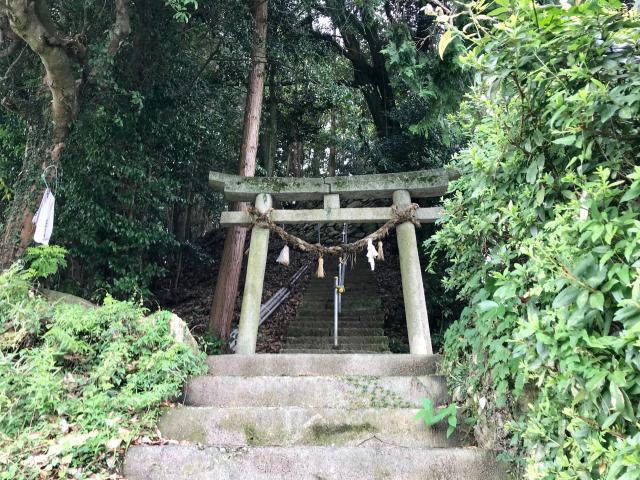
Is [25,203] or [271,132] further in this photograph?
[271,132]

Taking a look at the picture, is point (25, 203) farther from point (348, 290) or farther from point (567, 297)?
point (348, 290)

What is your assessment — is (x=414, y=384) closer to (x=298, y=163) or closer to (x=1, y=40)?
(x=1, y=40)

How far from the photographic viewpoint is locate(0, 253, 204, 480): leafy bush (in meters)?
2.43

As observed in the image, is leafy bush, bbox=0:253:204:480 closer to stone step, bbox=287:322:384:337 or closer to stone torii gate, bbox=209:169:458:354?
stone torii gate, bbox=209:169:458:354

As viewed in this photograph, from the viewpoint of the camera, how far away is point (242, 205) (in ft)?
25.6

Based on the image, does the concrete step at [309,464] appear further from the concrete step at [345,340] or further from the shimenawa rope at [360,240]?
the concrete step at [345,340]

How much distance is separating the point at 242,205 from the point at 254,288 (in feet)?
9.26

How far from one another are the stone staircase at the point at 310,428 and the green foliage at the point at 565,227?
520mm

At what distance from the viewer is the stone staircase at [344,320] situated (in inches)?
309

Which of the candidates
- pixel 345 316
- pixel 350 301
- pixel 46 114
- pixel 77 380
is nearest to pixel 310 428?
pixel 77 380

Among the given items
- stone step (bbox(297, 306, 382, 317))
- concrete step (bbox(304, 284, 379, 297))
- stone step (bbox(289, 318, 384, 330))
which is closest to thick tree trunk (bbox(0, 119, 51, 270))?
stone step (bbox(289, 318, 384, 330))

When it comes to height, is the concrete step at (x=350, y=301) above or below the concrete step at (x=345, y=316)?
above

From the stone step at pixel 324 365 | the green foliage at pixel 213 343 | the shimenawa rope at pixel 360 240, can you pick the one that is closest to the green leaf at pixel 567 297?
the stone step at pixel 324 365

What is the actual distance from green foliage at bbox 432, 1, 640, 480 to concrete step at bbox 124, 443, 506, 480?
0.99ft
